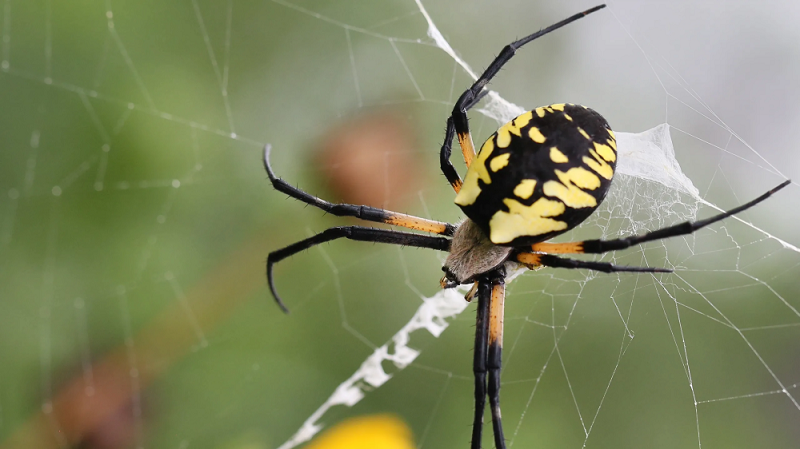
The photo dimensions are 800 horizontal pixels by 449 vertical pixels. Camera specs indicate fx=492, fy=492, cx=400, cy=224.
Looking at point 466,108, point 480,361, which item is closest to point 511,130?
point 466,108

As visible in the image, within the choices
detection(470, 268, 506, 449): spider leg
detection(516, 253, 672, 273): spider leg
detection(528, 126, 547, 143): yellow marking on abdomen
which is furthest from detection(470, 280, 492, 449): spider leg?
detection(528, 126, 547, 143): yellow marking on abdomen

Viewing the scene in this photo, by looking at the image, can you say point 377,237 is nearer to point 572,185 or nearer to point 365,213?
point 365,213

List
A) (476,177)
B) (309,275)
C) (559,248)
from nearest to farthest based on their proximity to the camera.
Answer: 1. (476,177)
2. (559,248)
3. (309,275)

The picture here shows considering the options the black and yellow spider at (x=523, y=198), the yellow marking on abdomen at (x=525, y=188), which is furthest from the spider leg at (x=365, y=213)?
the yellow marking on abdomen at (x=525, y=188)

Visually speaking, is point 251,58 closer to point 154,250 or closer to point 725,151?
point 154,250

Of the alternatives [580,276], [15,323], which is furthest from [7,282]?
[580,276]

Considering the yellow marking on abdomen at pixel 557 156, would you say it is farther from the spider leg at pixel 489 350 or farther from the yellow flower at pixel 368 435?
the yellow flower at pixel 368 435

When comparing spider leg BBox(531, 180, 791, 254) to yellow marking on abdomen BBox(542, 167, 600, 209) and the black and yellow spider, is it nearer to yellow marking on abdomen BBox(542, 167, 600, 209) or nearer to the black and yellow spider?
the black and yellow spider
